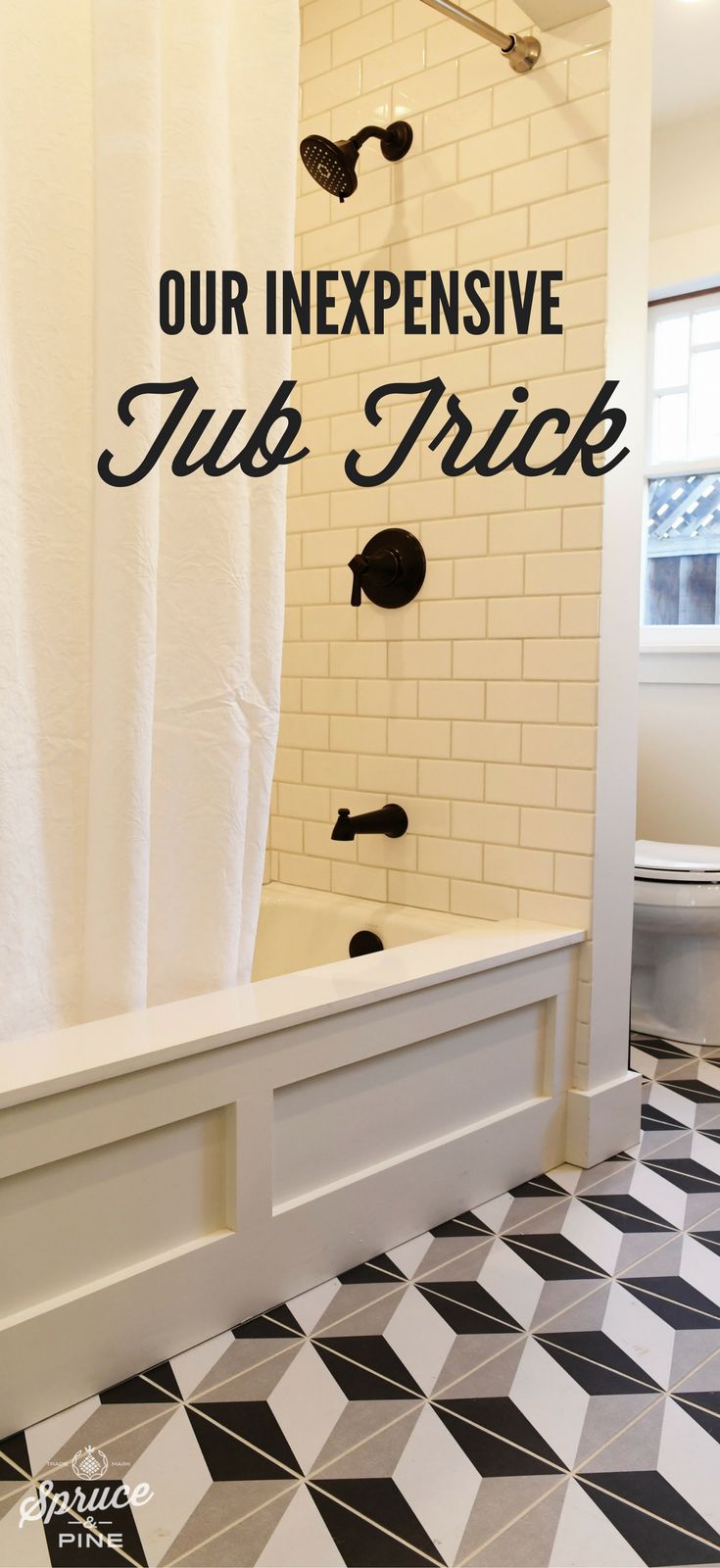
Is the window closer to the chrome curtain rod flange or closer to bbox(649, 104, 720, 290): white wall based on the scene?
bbox(649, 104, 720, 290): white wall

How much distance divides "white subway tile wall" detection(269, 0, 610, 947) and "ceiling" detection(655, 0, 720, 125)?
3.73 feet

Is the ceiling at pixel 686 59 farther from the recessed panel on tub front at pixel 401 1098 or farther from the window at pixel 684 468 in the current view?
the recessed panel on tub front at pixel 401 1098

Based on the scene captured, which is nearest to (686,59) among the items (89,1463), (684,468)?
(684,468)

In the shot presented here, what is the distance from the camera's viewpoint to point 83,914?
177cm

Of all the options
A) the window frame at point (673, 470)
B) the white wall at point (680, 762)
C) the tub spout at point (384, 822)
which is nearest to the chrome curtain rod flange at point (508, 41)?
the tub spout at point (384, 822)

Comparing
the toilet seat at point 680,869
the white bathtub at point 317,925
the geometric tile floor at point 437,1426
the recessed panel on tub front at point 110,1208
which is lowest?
the geometric tile floor at point 437,1426

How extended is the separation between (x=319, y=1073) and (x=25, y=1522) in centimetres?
68

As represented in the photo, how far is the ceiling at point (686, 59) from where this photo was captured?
3204 mm

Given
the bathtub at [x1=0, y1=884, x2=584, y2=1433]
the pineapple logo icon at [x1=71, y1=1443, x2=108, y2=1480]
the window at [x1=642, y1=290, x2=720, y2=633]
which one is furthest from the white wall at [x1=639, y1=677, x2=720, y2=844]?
the pineapple logo icon at [x1=71, y1=1443, x2=108, y2=1480]

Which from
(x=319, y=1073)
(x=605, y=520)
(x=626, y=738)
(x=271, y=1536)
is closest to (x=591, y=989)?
(x=626, y=738)

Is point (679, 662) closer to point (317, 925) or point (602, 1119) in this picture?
point (317, 925)

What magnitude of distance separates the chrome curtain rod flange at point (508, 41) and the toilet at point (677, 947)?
1822 millimetres

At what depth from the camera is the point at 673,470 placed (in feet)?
13.2

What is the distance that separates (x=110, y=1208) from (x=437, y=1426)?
1.65ft
